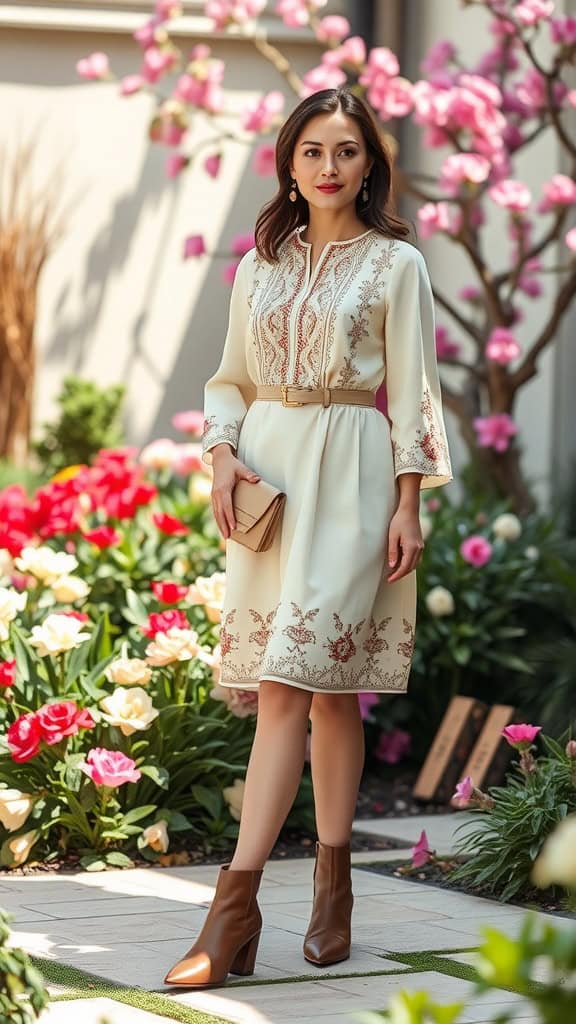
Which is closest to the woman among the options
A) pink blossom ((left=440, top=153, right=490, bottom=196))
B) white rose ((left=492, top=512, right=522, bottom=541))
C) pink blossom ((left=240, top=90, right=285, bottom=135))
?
white rose ((left=492, top=512, right=522, bottom=541))

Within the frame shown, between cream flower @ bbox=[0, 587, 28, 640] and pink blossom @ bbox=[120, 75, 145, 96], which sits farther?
pink blossom @ bbox=[120, 75, 145, 96]

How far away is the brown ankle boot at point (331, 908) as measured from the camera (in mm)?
2928

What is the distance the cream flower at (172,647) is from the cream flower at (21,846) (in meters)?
0.52

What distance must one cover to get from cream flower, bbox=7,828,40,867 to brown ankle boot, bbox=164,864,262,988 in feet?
3.36

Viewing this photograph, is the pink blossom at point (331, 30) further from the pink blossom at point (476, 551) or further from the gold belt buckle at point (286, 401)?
the gold belt buckle at point (286, 401)

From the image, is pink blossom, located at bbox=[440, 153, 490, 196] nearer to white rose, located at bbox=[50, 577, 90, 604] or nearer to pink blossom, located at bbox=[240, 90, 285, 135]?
pink blossom, located at bbox=[240, 90, 285, 135]

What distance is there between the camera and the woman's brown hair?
10.0 ft

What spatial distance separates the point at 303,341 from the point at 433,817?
2155 millimetres

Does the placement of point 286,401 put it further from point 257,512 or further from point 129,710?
point 129,710

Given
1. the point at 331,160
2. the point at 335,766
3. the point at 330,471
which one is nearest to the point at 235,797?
the point at 335,766

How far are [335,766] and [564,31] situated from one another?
3.62 meters

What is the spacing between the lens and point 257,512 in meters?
2.93

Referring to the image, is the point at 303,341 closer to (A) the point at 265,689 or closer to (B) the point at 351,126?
(B) the point at 351,126

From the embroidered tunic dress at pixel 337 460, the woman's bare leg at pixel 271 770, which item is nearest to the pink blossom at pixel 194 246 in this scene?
the embroidered tunic dress at pixel 337 460
